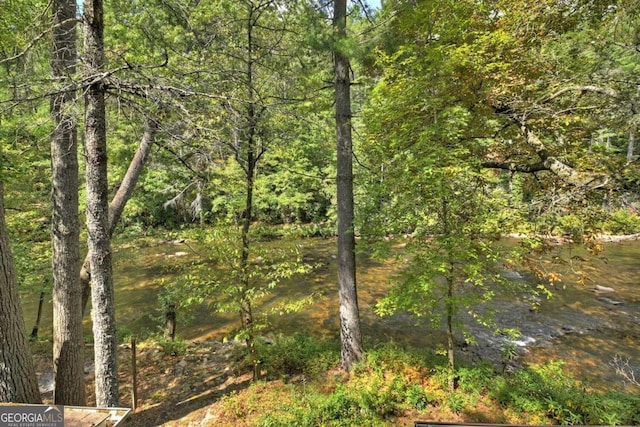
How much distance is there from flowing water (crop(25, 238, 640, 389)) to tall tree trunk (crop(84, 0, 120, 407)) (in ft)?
4.85

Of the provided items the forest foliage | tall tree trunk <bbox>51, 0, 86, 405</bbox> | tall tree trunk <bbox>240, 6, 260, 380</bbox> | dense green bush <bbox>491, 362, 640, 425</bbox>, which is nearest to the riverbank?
dense green bush <bbox>491, 362, 640, 425</bbox>

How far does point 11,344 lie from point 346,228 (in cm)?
429

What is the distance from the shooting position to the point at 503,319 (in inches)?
332

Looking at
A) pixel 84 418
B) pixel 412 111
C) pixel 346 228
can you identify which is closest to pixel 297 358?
pixel 346 228

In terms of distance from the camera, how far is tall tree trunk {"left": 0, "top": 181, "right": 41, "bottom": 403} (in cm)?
325

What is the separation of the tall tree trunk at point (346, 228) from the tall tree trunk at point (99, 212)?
3.29m

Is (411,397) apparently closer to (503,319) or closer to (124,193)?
(503,319)

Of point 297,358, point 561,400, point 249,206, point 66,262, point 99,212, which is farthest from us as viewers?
point 297,358

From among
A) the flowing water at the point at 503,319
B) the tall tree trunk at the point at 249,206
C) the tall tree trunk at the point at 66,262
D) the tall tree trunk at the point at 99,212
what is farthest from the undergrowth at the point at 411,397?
the tall tree trunk at the point at 66,262

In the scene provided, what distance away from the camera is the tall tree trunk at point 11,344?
10.7 feet

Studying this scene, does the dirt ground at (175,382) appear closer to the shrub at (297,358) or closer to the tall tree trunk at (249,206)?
the shrub at (297,358)

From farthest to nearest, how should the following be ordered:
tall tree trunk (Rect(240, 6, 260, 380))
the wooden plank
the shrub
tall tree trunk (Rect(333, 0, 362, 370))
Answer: the shrub → tall tree trunk (Rect(333, 0, 362, 370)) → tall tree trunk (Rect(240, 6, 260, 380)) → the wooden plank

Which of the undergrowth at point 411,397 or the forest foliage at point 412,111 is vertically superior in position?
the forest foliage at point 412,111

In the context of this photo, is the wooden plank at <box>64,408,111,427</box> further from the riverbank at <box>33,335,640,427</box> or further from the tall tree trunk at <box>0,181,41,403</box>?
the riverbank at <box>33,335,640,427</box>
